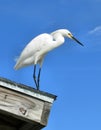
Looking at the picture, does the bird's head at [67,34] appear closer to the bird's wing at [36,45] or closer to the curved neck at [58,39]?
the curved neck at [58,39]

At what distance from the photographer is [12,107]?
10.5 ft

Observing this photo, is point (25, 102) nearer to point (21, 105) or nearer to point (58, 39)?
point (21, 105)

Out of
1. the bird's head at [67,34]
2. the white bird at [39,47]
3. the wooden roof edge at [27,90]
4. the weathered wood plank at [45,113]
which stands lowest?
the weathered wood plank at [45,113]

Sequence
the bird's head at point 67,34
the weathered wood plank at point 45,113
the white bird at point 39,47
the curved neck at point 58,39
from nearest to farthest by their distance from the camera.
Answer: the weathered wood plank at point 45,113 < the white bird at point 39,47 < the curved neck at point 58,39 < the bird's head at point 67,34

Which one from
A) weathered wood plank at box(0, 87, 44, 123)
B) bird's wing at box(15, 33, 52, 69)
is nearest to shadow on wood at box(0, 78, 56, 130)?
weathered wood plank at box(0, 87, 44, 123)

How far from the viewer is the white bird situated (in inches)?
303

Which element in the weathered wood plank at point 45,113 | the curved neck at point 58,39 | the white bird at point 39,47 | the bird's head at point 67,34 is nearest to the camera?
the weathered wood plank at point 45,113

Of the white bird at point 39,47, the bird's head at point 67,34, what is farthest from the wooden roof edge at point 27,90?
the bird's head at point 67,34

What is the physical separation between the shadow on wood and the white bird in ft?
13.9

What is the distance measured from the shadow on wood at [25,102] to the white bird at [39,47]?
4236mm

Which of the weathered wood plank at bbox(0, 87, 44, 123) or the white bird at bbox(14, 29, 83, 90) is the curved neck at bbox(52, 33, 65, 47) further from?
the weathered wood plank at bbox(0, 87, 44, 123)

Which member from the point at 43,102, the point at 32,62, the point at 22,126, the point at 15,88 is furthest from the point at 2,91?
the point at 32,62

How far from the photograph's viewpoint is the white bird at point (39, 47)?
25.3ft

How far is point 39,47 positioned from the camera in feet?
26.4
